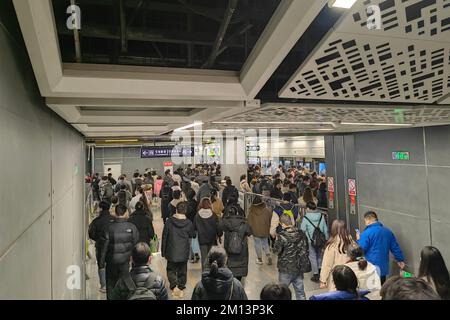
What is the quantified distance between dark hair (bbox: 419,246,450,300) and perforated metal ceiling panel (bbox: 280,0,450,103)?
4.83ft

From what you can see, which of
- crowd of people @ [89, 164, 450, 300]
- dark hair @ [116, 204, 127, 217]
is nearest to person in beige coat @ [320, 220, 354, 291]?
crowd of people @ [89, 164, 450, 300]

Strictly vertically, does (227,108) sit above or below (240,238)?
above

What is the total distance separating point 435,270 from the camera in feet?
8.89

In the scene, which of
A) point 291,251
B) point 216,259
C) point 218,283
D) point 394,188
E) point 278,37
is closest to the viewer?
point 278,37

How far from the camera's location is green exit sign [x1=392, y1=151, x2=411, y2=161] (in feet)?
16.4

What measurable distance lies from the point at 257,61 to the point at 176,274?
393cm

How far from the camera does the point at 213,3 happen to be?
2.62 meters

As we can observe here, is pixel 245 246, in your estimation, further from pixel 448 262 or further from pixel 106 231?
pixel 448 262

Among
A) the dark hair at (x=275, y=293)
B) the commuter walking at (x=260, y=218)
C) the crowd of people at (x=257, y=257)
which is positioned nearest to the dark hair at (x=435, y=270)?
the crowd of people at (x=257, y=257)

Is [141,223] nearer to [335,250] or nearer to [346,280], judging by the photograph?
[335,250]

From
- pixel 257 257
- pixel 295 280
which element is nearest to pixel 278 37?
pixel 295 280

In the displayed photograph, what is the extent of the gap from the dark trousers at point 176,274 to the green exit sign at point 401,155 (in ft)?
13.6

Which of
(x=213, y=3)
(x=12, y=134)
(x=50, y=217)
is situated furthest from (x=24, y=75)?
(x=213, y=3)

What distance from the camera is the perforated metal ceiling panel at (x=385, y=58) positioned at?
1371 millimetres
